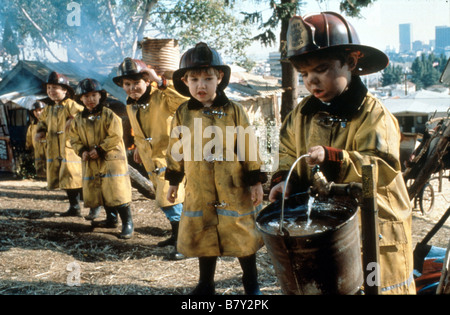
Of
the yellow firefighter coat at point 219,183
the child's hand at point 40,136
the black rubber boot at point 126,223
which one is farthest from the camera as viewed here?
the child's hand at point 40,136

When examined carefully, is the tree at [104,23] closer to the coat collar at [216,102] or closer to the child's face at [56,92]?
the child's face at [56,92]

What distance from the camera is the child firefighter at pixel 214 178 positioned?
10.3 ft

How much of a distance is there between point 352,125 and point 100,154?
152 inches

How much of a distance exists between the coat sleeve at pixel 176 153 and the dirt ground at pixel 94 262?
→ 3.64 ft

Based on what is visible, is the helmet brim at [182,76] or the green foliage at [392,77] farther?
the green foliage at [392,77]

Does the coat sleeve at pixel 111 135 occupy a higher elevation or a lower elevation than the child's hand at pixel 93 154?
higher

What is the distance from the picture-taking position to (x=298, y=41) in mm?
2090

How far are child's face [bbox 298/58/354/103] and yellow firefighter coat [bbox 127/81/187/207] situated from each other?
249cm

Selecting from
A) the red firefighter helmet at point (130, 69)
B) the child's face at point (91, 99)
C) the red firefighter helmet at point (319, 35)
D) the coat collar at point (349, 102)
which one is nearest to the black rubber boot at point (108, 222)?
the child's face at point (91, 99)

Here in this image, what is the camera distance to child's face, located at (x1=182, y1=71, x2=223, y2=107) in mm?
3211

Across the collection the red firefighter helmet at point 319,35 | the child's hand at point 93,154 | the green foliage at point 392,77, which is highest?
the green foliage at point 392,77

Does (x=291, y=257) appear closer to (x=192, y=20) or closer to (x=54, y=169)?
(x=54, y=169)
